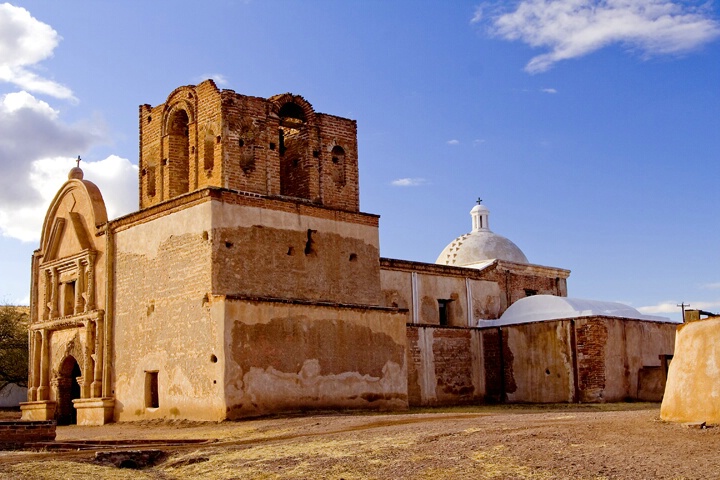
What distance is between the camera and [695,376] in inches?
384

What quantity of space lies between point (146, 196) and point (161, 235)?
193 centimetres

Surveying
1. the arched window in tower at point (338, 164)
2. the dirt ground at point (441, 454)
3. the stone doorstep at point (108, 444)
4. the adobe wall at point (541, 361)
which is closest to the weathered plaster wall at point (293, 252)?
the arched window in tower at point (338, 164)

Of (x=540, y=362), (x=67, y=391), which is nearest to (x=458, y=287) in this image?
(x=540, y=362)

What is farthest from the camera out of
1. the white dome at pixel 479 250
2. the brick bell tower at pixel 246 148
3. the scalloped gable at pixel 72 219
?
the white dome at pixel 479 250

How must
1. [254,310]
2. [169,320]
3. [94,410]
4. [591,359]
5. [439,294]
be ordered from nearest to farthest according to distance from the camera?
[254,310] < [169,320] < [94,410] < [591,359] < [439,294]

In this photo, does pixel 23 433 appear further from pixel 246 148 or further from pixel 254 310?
pixel 246 148

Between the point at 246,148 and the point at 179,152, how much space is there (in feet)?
7.06

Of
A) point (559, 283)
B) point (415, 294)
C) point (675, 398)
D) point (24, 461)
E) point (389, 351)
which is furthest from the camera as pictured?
point (559, 283)

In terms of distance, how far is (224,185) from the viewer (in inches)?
691

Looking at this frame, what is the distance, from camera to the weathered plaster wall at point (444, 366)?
73.2 feet

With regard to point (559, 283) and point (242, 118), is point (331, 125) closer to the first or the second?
point (242, 118)

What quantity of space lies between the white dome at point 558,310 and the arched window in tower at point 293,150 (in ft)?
26.3

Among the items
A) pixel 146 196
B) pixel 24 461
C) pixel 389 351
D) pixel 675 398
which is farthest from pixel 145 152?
pixel 675 398

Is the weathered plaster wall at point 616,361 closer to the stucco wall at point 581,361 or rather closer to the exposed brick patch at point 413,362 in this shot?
the stucco wall at point 581,361
